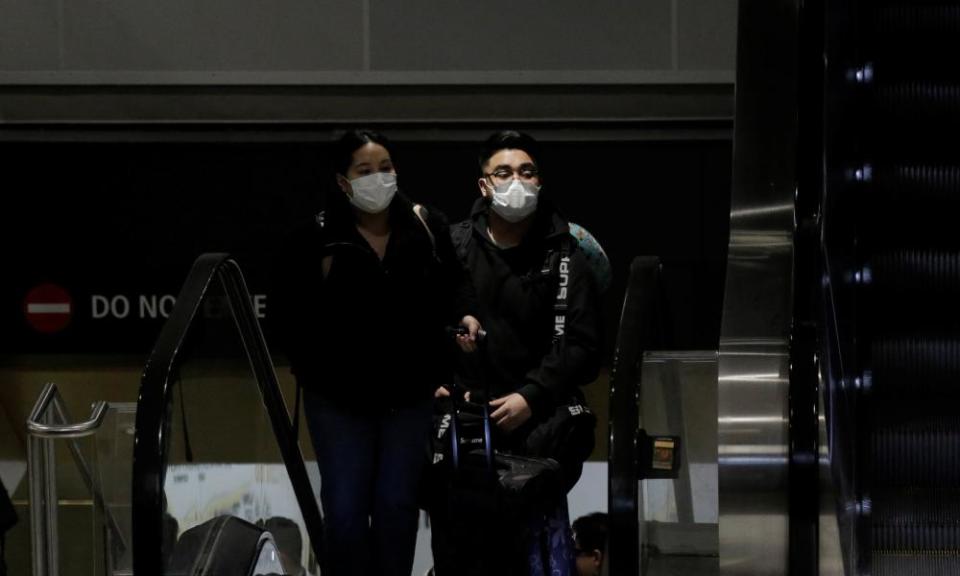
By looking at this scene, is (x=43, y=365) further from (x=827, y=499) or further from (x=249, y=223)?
(x=827, y=499)

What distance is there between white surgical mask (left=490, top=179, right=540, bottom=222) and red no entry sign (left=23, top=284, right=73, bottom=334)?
13.6ft

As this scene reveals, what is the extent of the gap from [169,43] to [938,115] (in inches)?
209

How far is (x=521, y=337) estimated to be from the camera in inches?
196

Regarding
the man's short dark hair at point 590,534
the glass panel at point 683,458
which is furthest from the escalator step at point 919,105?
the man's short dark hair at point 590,534

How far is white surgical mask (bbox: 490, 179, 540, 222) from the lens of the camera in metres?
5.09

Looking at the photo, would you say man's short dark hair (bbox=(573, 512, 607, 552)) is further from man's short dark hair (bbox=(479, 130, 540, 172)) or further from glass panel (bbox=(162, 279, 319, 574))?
man's short dark hair (bbox=(479, 130, 540, 172))

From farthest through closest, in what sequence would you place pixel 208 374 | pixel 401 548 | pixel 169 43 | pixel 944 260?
1. pixel 169 43
2. pixel 401 548
3. pixel 208 374
4. pixel 944 260

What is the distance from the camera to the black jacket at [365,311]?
16.0 feet

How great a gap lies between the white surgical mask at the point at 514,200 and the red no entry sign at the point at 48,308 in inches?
163

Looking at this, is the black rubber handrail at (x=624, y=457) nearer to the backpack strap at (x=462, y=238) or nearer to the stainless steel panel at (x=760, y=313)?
the stainless steel panel at (x=760, y=313)

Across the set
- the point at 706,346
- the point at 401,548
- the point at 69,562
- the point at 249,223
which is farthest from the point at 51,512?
the point at 706,346

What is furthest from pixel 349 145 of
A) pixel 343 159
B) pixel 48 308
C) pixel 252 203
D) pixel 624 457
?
pixel 48 308

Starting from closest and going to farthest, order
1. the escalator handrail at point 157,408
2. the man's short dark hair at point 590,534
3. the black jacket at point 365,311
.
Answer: the escalator handrail at point 157,408 < the black jacket at point 365,311 < the man's short dark hair at point 590,534

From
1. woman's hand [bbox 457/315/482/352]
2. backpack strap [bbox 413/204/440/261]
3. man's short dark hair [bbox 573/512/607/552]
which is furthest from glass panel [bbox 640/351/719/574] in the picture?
man's short dark hair [bbox 573/512/607/552]
